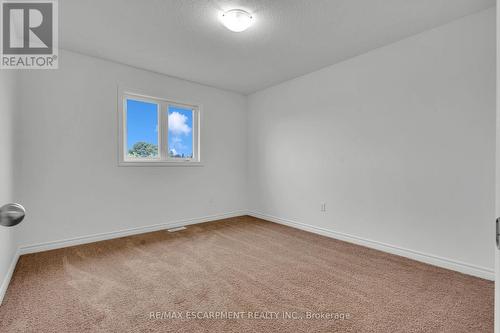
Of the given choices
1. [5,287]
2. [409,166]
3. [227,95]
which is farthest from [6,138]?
[409,166]

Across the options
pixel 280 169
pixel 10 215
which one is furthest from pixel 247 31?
pixel 10 215

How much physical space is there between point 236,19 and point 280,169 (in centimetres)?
258

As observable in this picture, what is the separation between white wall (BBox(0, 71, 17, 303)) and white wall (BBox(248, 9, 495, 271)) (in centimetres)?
348

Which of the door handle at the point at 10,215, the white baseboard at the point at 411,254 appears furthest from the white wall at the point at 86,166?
the door handle at the point at 10,215

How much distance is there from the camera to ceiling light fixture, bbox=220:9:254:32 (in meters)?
2.24

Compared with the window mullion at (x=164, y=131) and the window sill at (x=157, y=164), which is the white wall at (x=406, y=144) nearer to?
the window sill at (x=157, y=164)

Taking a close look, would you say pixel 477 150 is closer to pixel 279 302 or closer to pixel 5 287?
pixel 279 302

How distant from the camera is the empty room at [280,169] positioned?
6.09ft

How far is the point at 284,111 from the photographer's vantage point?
4.20m

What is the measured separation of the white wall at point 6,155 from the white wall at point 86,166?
11.9 inches

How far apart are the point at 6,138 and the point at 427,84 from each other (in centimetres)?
425

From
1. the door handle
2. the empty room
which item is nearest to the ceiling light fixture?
the empty room

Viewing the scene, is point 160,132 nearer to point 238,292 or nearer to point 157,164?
point 157,164
